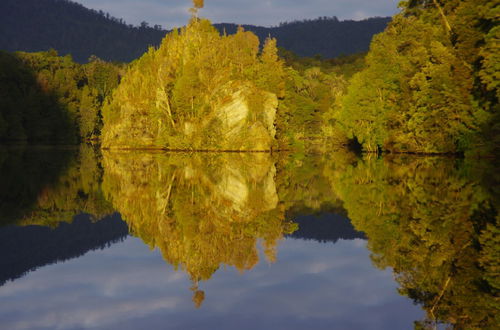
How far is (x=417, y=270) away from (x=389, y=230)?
444 centimetres

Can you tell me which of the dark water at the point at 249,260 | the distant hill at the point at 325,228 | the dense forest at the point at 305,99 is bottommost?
the distant hill at the point at 325,228

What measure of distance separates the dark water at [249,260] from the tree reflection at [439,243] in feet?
0.14

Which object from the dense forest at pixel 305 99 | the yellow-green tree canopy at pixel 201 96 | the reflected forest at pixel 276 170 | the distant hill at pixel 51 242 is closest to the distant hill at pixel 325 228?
the reflected forest at pixel 276 170

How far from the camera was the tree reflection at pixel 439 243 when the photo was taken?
859 cm

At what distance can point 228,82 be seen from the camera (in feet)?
239

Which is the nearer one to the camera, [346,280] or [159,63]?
[346,280]

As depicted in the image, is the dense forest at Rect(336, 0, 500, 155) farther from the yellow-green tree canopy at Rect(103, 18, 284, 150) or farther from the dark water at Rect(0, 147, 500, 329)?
the dark water at Rect(0, 147, 500, 329)

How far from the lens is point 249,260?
1156 centimetres

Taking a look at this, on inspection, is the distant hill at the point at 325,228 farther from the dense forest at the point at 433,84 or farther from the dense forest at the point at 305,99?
the dense forest at the point at 433,84

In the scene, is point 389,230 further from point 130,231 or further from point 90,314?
point 90,314

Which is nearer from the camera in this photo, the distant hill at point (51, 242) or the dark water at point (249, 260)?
the dark water at point (249, 260)

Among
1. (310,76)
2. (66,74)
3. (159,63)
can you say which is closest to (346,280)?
(159,63)

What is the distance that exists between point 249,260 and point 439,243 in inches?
183

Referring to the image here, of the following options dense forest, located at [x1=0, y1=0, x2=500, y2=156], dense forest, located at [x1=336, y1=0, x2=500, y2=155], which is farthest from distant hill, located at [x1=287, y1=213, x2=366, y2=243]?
dense forest, located at [x1=336, y1=0, x2=500, y2=155]
